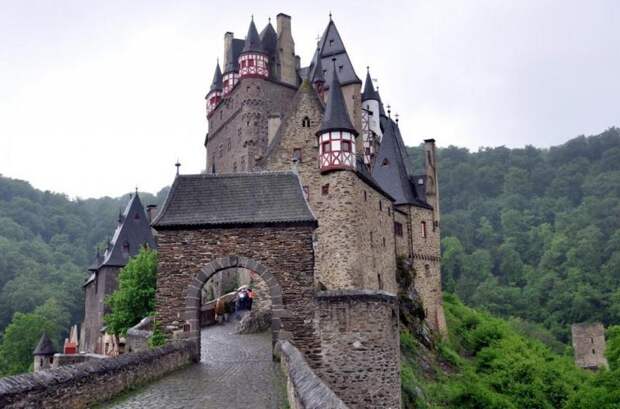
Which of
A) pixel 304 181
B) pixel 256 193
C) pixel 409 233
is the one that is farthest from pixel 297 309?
pixel 409 233

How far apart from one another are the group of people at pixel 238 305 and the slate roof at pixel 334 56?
1638 cm

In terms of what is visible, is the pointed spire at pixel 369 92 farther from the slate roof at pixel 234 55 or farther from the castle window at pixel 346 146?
the castle window at pixel 346 146

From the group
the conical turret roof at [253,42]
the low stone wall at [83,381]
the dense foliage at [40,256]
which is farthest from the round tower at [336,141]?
the dense foliage at [40,256]

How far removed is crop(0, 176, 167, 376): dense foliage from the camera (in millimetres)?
64562

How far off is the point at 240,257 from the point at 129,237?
34.2 m

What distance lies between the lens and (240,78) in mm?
52094

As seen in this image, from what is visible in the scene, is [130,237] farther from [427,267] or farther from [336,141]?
[336,141]

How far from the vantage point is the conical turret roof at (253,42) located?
169 ft

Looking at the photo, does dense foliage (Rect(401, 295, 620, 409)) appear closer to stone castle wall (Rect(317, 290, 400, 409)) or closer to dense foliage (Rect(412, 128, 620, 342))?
stone castle wall (Rect(317, 290, 400, 409))

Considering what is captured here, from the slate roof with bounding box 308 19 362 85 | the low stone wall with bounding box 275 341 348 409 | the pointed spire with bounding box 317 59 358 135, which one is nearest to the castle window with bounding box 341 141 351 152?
the pointed spire with bounding box 317 59 358 135

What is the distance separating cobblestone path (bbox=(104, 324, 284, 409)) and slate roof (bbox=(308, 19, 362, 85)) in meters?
28.0

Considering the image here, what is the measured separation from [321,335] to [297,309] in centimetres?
106

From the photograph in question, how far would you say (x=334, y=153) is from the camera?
35781 millimetres

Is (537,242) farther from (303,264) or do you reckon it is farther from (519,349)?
(303,264)
